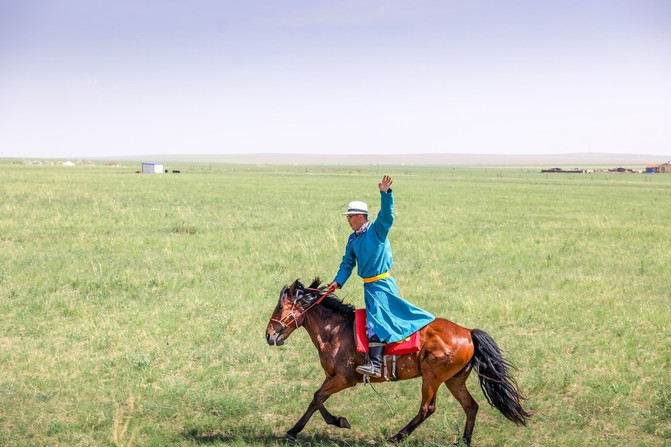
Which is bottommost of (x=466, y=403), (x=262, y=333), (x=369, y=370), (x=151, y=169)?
(x=262, y=333)

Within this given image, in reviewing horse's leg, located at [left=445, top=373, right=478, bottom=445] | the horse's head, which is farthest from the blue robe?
horse's leg, located at [left=445, top=373, right=478, bottom=445]

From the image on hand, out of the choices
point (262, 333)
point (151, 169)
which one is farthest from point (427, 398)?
point (151, 169)

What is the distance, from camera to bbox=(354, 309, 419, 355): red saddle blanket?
6.29 meters

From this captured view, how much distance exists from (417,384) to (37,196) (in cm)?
3384

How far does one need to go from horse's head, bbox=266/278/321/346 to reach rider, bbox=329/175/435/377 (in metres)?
0.35

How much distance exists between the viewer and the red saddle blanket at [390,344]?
6.29 meters

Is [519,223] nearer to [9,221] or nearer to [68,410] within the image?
[9,221]

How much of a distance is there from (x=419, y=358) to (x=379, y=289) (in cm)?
A: 85

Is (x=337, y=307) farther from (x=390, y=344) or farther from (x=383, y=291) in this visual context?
(x=390, y=344)

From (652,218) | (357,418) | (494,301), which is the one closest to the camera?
(357,418)

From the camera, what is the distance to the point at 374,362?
20.8ft

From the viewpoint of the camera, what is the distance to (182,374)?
887 centimetres

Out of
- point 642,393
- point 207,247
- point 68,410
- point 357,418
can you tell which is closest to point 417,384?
point 357,418

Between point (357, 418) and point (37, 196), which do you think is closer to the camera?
point (357, 418)
